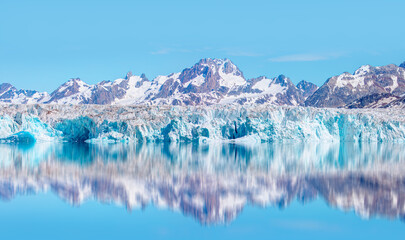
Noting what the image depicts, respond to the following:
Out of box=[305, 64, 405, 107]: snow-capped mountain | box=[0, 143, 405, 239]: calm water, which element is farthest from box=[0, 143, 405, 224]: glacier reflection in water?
box=[305, 64, 405, 107]: snow-capped mountain

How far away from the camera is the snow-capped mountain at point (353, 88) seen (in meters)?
160

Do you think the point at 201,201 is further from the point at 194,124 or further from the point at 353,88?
the point at 353,88

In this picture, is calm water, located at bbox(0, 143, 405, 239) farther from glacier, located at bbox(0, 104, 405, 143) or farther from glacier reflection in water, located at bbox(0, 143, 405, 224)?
glacier, located at bbox(0, 104, 405, 143)

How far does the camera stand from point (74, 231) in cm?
1107

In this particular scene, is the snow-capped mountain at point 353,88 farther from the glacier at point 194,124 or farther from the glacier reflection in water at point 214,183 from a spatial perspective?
the glacier reflection in water at point 214,183

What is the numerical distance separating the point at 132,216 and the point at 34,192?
5.32 m

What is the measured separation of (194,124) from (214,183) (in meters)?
28.5

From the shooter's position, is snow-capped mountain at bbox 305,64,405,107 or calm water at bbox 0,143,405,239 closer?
calm water at bbox 0,143,405,239

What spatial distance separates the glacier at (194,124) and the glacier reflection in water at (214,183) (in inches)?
761

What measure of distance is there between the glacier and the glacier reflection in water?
63.4ft

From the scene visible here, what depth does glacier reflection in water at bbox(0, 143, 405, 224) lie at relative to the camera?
45.5 ft

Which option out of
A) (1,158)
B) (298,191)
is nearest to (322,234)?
(298,191)

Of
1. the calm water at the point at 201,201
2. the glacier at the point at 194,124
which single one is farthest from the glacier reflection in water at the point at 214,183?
the glacier at the point at 194,124

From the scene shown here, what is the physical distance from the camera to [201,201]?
559 inches
